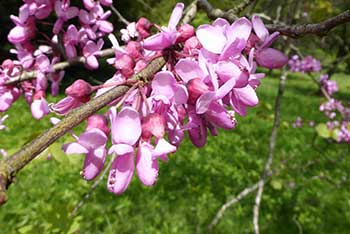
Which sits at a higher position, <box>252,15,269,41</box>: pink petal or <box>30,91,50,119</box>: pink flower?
<box>252,15,269,41</box>: pink petal

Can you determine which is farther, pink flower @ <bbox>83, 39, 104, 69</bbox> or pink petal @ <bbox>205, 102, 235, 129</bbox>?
pink flower @ <bbox>83, 39, 104, 69</bbox>

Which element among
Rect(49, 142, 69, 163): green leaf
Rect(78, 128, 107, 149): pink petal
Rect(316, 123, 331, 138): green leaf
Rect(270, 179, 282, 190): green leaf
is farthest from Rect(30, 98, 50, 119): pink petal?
Rect(316, 123, 331, 138): green leaf

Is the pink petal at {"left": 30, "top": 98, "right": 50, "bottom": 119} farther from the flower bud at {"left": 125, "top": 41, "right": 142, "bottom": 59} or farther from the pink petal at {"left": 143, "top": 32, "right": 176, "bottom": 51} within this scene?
the pink petal at {"left": 143, "top": 32, "right": 176, "bottom": 51}

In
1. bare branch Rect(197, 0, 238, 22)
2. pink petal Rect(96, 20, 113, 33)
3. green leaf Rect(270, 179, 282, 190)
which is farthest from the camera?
green leaf Rect(270, 179, 282, 190)

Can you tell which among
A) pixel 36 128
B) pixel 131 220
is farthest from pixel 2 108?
pixel 36 128

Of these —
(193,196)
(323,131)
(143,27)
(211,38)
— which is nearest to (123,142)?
(211,38)

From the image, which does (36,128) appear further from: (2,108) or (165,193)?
(2,108)

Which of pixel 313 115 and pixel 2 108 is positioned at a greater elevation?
pixel 2 108

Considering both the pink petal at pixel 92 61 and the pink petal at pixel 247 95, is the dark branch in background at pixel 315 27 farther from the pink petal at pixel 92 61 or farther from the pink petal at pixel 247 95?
the pink petal at pixel 92 61
